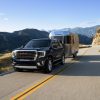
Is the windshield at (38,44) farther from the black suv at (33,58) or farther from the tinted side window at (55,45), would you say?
the black suv at (33,58)

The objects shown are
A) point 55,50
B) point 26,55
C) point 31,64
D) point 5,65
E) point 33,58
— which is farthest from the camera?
point 5,65

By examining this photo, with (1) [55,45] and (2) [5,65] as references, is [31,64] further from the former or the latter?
(2) [5,65]

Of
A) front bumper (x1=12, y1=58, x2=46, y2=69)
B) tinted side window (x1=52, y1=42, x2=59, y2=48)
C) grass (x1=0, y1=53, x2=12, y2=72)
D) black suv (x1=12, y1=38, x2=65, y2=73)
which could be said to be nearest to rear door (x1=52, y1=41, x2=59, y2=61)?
tinted side window (x1=52, y1=42, x2=59, y2=48)

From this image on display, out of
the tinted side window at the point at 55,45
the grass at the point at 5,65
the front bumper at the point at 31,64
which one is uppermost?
the tinted side window at the point at 55,45

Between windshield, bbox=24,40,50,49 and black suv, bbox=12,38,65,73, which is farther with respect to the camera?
windshield, bbox=24,40,50,49

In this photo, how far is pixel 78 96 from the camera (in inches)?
329

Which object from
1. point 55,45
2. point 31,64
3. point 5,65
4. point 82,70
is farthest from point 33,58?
point 5,65

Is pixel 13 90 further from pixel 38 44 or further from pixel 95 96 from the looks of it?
pixel 38 44

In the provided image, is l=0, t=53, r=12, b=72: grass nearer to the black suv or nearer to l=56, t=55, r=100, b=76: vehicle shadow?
the black suv

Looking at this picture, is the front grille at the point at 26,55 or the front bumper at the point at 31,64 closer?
the front bumper at the point at 31,64

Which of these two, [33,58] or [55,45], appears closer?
[33,58]

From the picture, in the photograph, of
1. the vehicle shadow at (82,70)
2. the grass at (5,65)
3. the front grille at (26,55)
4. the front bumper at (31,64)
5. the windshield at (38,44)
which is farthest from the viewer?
the grass at (5,65)

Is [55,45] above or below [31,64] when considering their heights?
above

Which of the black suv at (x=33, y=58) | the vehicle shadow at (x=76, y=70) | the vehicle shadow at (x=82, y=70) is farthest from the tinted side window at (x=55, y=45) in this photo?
the vehicle shadow at (x=82, y=70)
